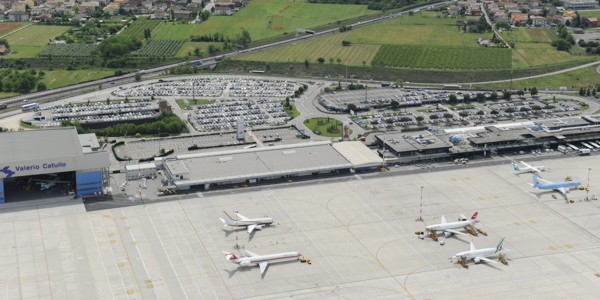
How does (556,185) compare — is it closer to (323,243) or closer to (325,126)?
(323,243)

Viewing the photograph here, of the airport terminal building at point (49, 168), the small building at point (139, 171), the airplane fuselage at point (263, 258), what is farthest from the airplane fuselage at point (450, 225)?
the airport terminal building at point (49, 168)

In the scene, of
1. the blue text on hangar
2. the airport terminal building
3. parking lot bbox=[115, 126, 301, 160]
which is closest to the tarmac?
the airport terminal building

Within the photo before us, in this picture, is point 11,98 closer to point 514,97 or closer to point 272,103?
point 272,103

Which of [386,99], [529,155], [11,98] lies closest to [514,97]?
[386,99]

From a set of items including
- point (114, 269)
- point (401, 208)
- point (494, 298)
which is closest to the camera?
point (494, 298)

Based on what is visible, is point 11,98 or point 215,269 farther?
point 11,98

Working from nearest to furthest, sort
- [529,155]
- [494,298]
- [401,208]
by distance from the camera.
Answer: [494,298], [401,208], [529,155]
